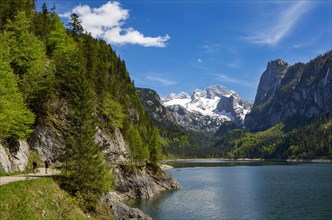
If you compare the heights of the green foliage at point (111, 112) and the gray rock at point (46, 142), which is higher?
the green foliage at point (111, 112)

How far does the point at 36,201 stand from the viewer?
3150 cm

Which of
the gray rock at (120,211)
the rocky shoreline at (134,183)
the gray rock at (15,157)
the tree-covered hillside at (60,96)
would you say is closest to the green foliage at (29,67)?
the tree-covered hillside at (60,96)

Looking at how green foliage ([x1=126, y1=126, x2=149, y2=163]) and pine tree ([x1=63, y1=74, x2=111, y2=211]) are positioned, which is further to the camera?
green foliage ([x1=126, y1=126, x2=149, y2=163])

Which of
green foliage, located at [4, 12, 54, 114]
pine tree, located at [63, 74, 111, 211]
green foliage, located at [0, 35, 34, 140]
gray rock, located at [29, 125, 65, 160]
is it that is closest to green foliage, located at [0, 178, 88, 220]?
pine tree, located at [63, 74, 111, 211]

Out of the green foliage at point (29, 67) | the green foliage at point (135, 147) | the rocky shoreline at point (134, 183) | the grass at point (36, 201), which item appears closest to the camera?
the grass at point (36, 201)

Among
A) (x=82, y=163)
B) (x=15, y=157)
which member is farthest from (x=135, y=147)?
(x=82, y=163)

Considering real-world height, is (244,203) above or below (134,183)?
below

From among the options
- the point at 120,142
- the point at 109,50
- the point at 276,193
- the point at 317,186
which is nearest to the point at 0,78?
the point at 120,142

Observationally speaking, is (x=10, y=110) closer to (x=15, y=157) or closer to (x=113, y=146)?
(x=15, y=157)

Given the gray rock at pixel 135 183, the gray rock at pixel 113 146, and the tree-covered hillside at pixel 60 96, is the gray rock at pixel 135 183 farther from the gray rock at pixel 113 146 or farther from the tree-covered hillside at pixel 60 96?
the tree-covered hillside at pixel 60 96

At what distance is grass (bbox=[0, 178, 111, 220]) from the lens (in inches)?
1005

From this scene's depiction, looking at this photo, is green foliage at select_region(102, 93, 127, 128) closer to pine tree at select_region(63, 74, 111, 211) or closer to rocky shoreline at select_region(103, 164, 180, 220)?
rocky shoreline at select_region(103, 164, 180, 220)

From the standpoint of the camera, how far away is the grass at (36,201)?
25.5 m

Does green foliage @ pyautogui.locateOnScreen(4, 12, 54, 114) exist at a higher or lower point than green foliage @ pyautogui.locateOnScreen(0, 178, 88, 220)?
higher
